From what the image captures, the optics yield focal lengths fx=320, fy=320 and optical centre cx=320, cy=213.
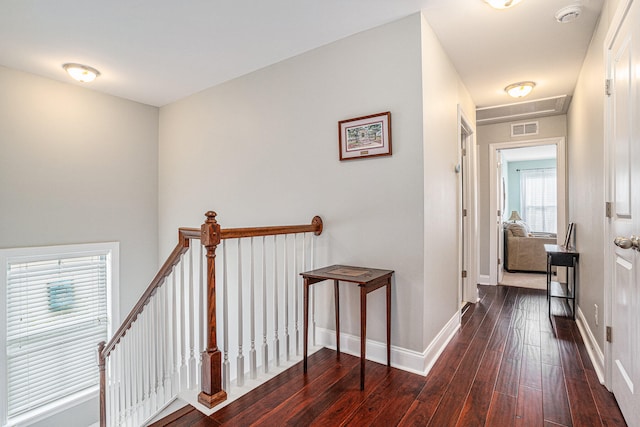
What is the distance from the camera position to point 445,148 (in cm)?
270

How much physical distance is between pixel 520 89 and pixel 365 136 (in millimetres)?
2213

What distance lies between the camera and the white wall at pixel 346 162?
7.36 feet

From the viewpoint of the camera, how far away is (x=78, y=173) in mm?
3656

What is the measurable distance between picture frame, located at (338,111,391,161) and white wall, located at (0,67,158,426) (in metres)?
3.04

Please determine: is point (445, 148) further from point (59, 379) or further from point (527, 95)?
point (59, 379)

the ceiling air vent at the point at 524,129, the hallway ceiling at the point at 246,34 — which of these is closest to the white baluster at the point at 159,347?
the hallway ceiling at the point at 246,34

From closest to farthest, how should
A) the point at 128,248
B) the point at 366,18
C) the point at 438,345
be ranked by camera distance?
the point at 366,18 < the point at 438,345 < the point at 128,248

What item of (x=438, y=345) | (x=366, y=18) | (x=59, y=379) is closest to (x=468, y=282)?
(x=438, y=345)

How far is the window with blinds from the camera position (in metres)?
3.21

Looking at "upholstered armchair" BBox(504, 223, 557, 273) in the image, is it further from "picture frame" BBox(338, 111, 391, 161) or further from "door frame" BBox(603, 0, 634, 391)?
"picture frame" BBox(338, 111, 391, 161)

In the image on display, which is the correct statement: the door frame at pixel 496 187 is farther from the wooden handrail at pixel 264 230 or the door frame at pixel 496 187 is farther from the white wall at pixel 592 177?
the wooden handrail at pixel 264 230

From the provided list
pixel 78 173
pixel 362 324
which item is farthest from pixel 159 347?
pixel 78 173

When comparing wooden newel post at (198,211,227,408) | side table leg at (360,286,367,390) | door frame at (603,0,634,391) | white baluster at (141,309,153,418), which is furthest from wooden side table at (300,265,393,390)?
door frame at (603,0,634,391)

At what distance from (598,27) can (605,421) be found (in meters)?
2.56
